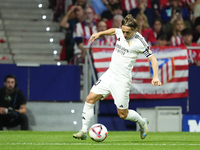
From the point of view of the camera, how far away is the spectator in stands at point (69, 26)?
1095 cm

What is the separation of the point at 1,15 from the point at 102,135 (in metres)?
6.18

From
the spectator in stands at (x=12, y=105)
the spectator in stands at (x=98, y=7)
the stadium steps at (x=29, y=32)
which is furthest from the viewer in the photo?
the spectator in stands at (x=98, y=7)

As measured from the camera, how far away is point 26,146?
6176 millimetres

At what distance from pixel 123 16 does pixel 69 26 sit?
163cm

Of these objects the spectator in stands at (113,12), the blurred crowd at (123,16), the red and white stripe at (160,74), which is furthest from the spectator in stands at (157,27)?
the red and white stripe at (160,74)

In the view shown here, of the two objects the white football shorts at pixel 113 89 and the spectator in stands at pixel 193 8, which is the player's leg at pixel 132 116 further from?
the spectator in stands at pixel 193 8

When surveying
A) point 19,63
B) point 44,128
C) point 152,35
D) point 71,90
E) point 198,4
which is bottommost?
point 44,128

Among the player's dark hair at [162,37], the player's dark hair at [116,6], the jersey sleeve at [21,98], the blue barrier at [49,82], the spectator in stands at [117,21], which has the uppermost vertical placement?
the player's dark hair at [116,6]

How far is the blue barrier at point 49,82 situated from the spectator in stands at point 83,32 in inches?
16.7

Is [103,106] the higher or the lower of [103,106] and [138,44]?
the lower

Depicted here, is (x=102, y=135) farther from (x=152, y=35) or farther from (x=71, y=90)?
(x=152, y=35)

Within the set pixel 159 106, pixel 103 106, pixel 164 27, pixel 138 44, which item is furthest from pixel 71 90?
pixel 138 44

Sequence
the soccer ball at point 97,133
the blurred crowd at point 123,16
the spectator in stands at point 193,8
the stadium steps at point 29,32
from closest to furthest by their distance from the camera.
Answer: the soccer ball at point 97,133 → the blurred crowd at point 123,16 → the stadium steps at point 29,32 → the spectator in stands at point 193,8

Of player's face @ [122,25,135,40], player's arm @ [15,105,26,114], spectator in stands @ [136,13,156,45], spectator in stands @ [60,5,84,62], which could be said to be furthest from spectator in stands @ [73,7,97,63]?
player's face @ [122,25,135,40]
